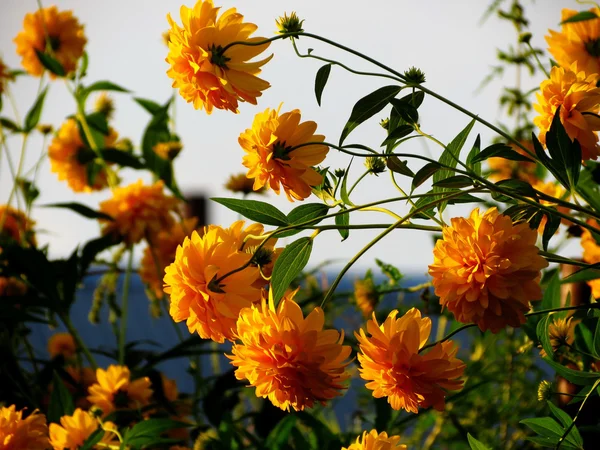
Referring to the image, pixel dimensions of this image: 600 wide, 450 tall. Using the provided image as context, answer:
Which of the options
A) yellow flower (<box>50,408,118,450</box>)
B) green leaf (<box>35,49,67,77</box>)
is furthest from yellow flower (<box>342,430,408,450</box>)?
green leaf (<box>35,49,67,77</box>)

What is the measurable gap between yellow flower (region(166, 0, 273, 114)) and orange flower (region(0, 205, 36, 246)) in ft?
2.85

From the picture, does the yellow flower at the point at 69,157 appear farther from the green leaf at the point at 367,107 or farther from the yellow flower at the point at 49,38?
the green leaf at the point at 367,107

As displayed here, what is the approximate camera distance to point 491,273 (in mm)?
405

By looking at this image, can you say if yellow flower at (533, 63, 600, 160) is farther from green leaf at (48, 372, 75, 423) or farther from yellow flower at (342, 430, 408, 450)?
green leaf at (48, 372, 75, 423)

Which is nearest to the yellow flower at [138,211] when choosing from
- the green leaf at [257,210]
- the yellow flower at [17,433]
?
the yellow flower at [17,433]

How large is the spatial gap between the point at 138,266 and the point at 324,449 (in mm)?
520

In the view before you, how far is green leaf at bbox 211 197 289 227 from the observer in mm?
495

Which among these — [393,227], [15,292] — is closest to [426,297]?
[393,227]

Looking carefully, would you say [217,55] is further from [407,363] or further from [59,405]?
[59,405]

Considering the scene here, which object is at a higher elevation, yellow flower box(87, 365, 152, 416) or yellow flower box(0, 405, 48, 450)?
yellow flower box(0, 405, 48, 450)

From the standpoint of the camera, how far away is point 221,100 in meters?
0.47

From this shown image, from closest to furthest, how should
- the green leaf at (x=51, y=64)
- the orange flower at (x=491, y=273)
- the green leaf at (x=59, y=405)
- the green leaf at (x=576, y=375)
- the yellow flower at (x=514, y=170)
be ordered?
the orange flower at (x=491, y=273)
the green leaf at (x=576, y=375)
the green leaf at (x=59, y=405)
the yellow flower at (x=514, y=170)
the green leaf at (x=51, y=64)

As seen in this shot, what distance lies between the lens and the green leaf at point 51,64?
117cm

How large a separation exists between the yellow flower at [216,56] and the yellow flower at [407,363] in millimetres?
164
